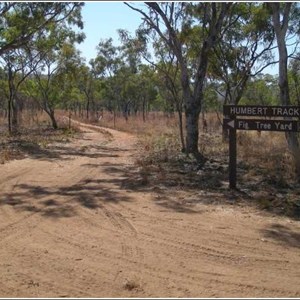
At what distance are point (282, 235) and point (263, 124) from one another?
10.4 ft

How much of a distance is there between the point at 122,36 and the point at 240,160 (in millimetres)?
8290

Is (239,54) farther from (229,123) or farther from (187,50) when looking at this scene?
(229,123)

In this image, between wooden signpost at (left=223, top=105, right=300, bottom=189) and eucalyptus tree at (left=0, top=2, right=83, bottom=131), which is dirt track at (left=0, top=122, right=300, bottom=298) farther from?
eucalyptus tree at (left=0, top=2, right=83, bottom=131)

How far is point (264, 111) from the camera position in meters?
9.20

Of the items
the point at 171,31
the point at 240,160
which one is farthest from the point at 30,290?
the point at 171,31

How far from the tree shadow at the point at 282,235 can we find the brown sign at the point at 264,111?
9.17 feet

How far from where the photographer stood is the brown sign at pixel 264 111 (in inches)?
355

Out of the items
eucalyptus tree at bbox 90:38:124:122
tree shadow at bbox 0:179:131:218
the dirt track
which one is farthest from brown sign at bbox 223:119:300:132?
eucalyptus tree at bbox 90:38:124:122

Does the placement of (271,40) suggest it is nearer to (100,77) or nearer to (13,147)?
(13,147)

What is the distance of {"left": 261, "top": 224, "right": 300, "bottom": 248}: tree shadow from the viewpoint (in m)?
6.24

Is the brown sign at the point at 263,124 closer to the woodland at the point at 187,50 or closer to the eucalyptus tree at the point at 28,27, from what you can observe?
the woodland at the point at 187,50

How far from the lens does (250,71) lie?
23.5m

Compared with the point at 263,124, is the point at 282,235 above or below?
below

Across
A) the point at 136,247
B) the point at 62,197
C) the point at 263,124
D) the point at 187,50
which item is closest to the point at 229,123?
the point at 263,124
